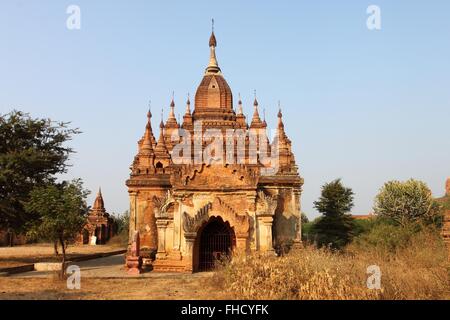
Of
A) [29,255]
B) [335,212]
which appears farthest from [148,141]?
[335,212]

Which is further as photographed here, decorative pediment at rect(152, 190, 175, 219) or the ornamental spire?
the ornamental spire

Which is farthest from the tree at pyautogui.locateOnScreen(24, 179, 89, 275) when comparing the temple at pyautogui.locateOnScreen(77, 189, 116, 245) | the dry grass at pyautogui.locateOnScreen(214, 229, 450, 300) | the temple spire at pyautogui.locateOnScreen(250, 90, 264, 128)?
the temple at pyautogui.locateOnScreen(77, 189, 116, 245)

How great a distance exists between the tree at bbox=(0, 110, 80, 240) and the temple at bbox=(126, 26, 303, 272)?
5.29 m

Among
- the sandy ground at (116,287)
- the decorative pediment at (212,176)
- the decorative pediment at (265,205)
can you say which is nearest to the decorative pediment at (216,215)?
the decorative pediment at (265,205)

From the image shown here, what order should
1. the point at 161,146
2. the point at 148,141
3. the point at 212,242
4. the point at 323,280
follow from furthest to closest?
1. the point at 161,146
2. the point at 148,141
3. the point at 212,242
4. the point at 323,280

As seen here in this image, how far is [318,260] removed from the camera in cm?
1394

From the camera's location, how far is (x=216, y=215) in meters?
20.8

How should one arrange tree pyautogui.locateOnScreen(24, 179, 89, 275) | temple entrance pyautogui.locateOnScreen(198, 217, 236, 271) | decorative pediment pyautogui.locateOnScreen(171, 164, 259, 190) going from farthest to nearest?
temple entrance pyautogui.locateOnScreen(198, 217, 236, 271) < decorative pediment pyautogui.locateOnScreen(171, 164, 259, 190) < tree pyautogui.locateOnScreen(24, 179, 89, 275)

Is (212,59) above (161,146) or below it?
above

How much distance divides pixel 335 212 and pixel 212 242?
76.8 feet

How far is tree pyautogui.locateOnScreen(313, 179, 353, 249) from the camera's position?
135 ft

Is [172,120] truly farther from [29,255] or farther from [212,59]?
[29,255]

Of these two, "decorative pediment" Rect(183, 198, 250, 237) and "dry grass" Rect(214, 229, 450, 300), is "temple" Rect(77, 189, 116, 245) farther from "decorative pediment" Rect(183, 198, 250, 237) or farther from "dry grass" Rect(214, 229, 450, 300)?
"dry grass" Rect(214, 229, 450, 300)
